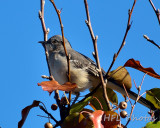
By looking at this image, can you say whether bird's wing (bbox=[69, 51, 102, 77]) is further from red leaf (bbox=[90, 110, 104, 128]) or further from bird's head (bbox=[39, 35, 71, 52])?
red leaf (bbox=[90, 110, 104, 128])

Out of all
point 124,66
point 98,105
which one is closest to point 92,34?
point 124,66

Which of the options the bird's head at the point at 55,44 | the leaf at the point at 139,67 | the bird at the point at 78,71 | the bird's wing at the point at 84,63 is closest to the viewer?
the leaf at the point at 139,67

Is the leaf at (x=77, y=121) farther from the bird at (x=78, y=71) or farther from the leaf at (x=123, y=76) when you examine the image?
the bird at (x=78, y=71)

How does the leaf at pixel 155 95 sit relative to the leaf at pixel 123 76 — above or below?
below

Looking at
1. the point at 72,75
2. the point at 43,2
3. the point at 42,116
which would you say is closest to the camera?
the point at 42,116

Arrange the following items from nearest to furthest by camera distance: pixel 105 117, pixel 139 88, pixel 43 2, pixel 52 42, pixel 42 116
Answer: pixel 105 117 < pixel 139 88 < pixel 42 116 < pixel 43 2 < pixel 52 42

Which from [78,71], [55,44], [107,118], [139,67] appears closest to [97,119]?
[107,118]

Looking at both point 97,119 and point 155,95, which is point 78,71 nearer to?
point 155,95

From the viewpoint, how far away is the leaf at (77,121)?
2.00 meters

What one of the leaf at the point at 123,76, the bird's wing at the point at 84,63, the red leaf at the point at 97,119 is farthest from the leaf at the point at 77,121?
the bird's wing at the point at 84,63

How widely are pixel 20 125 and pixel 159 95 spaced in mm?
1196

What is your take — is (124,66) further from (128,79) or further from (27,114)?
(27,114)

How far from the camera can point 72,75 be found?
3682mm

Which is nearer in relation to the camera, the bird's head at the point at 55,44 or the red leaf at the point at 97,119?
the red leaf at the point at 97,119
